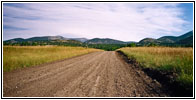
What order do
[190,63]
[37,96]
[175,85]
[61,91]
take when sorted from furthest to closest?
[190,63]
[175,85]
[61,91]
[37,96]

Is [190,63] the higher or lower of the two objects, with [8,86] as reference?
higher

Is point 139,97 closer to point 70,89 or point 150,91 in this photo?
point 150,91

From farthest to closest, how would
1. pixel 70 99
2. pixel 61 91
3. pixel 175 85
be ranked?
pixel 175 85 → pixel 61 91 → pixel 70 99

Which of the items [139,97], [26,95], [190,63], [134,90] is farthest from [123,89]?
[190,63]

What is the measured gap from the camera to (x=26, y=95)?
15.0ft

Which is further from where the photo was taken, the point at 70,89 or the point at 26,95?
the point at 70,89

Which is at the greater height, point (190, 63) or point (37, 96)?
point (190, 63)

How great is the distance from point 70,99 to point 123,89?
74.6 inches

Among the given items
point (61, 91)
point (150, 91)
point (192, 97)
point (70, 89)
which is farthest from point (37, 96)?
point (192, 97)

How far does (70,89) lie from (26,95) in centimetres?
135

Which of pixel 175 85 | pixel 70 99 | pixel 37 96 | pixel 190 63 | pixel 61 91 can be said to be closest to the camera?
pixel 70 99

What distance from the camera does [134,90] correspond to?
5039mm

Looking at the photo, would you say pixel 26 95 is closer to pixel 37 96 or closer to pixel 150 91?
pixel 37 96

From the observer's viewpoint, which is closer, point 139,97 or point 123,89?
point 139,97
